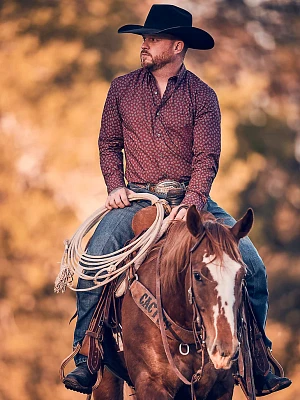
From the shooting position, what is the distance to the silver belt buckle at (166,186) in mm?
7035

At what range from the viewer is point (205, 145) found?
6.96m

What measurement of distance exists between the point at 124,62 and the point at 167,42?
9502mm

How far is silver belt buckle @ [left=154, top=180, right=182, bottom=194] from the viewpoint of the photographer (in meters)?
7.04

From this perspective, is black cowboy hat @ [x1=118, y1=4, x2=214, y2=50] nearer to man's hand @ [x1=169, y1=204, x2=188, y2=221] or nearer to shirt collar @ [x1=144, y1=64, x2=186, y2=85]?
shirt collar @ [x1=144, y1=64, x2=186, y2=85]

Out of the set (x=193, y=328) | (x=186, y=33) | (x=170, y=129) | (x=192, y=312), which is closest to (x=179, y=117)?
(x=170, y=129)

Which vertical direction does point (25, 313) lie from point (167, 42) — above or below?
below

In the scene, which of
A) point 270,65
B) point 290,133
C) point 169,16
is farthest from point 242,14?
point 169,16

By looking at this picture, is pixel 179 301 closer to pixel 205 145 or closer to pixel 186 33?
pixel 205 145

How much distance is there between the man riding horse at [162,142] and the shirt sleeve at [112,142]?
1 centimetres

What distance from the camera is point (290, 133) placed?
17391mm

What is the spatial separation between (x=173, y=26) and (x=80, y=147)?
9.29 metres

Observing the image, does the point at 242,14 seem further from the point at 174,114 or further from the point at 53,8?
the point at 174,114

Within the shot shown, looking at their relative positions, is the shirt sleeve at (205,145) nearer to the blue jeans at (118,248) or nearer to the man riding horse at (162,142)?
the man riding horse at (162,142)

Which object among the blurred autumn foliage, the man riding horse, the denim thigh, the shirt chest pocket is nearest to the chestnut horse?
the denim thigh
